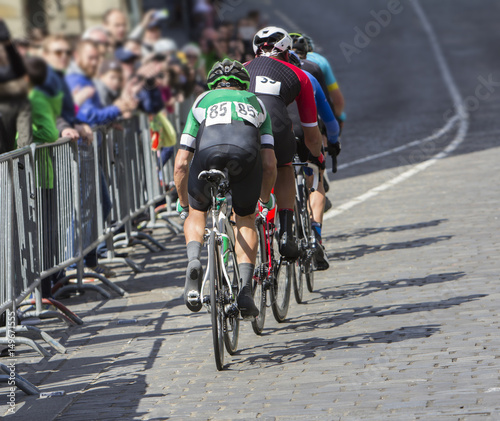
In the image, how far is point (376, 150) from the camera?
23094mm

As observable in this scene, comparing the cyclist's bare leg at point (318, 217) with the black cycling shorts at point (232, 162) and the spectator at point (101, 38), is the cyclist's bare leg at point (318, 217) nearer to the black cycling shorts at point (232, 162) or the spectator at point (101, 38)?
the black cycling shorts at point (232, 162)

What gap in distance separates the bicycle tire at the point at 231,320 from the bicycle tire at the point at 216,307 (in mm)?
92

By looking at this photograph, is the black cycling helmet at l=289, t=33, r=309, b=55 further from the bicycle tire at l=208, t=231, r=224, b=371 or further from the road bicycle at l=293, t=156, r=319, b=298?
the bicycle tire at l=208, t=231, r=224, b=371

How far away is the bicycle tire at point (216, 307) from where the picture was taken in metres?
7.29

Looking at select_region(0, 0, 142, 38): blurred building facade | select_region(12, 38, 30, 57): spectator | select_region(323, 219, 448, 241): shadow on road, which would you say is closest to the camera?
select_region(12, 38, 30, 57): spectator

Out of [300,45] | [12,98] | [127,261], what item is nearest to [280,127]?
[12,98]

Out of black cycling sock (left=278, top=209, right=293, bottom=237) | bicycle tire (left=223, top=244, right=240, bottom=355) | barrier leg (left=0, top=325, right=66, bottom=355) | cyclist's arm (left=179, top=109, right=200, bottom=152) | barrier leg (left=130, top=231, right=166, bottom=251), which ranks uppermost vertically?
cyclist's arm (left=179, top=109, right=200, bottom=152)

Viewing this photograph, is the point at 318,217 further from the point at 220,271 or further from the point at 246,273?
the point at 220,271

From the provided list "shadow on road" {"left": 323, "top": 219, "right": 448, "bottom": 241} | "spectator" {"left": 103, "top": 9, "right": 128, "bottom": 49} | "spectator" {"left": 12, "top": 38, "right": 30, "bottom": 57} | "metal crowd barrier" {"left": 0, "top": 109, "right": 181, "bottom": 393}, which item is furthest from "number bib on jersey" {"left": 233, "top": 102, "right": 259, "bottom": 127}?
"spectator" {"left": 103, "top": 9, "right": 128, "bottom": 49}

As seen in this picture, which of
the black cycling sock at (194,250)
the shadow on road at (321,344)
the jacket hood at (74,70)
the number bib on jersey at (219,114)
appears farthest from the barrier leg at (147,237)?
the number bib on jersey at (219,114)

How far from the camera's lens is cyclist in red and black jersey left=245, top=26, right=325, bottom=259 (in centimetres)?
873

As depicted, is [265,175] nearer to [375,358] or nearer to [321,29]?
[375,358]

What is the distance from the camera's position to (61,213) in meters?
10.3

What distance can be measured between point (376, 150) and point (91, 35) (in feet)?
33.2
